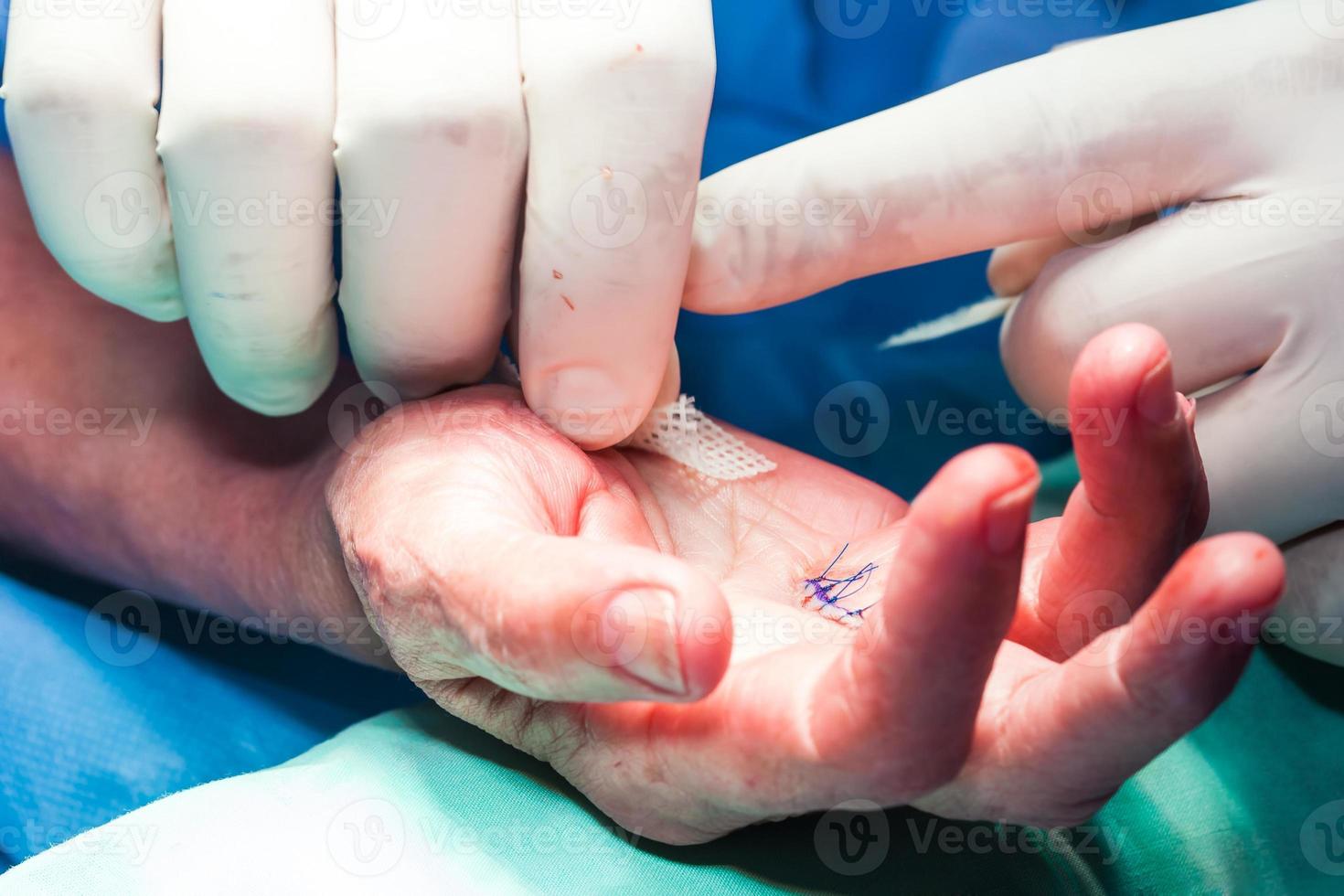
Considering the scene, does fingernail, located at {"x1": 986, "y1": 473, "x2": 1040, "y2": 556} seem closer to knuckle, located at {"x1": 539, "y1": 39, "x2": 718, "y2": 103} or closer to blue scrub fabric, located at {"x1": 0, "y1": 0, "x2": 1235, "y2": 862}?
knuckle, located at {"x1": 539, "y1": 39, "x2": 718, "y2": 103}

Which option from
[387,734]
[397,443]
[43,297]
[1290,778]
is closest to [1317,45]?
[1290,778]

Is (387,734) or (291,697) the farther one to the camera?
(291,697)

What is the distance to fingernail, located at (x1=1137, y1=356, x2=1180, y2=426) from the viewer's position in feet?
2.01

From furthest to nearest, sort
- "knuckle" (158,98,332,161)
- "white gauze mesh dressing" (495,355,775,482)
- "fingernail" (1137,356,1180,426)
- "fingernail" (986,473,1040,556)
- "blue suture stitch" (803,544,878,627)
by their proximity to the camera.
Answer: "white gauze mesh dressing" (495,355,775,482) → "blue suture stitch" (803,544,878,627) → "knuckle" (158,98,332,161) → "fingernail" (1137,356,1180,426) → "fingernail" (986,473,1040,556)

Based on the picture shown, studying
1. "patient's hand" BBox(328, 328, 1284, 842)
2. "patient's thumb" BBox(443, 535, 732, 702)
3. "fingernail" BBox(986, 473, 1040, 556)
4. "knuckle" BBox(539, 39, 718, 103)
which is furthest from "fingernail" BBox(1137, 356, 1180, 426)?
"knuckle" BBox(539, 39, 718, 103)

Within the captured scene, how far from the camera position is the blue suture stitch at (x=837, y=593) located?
0.88 meters

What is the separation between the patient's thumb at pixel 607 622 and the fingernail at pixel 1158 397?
11.5 inches

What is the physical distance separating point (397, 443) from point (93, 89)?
1.14 feet

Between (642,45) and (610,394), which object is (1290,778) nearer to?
(610,394)

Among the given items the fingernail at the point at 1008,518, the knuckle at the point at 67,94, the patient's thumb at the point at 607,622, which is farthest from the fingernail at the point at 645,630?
the knuckle at the point at 67,94

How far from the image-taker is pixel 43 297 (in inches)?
45.1

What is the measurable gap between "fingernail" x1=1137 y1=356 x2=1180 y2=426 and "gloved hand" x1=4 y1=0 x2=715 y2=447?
0.38 metres

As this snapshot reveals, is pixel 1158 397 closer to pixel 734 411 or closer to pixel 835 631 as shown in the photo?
pixel 835 631

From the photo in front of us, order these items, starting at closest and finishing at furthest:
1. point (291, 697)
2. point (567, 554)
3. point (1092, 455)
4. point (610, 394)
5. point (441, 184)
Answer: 1. point (567, 554)
2. point (1092, 455)
3. point (441, 184)
4. point (610, 394)
5. point (291, 697)
